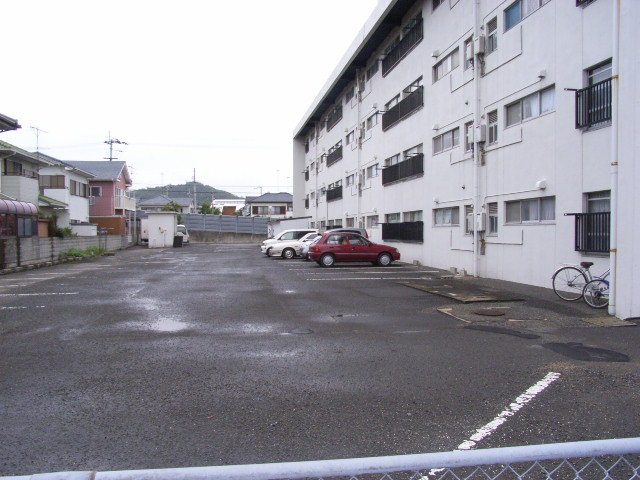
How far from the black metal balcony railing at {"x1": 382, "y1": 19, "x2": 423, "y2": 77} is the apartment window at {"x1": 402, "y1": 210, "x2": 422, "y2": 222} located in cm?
753

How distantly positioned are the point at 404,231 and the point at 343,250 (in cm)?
418

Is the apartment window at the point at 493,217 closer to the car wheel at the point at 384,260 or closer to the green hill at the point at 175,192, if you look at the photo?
the car wheel at the point at 384,260

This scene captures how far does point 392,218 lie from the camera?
2617 cm

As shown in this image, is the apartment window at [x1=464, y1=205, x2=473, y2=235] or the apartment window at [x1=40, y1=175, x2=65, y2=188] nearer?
the apartment window at [x1=464, y1=205, x2=473, y2=235]

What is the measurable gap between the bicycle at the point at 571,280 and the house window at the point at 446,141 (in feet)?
26.2

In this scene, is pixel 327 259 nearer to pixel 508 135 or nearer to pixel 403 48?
pixel 508 135

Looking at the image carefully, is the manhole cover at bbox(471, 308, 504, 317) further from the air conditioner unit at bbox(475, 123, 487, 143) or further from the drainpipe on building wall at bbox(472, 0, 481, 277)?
the air conditioner unit at bbox(475, 123, 487, 143)

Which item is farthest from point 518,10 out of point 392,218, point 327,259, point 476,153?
point 392,218

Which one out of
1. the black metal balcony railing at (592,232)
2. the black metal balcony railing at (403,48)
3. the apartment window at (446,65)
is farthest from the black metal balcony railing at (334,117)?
the black metal balcony railing at (592,232)

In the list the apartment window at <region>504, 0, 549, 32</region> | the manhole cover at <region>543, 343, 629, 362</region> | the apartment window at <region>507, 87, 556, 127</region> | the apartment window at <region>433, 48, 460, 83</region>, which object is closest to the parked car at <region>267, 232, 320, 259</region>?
the apartment window at <region>433, 48, 460, 83</region>

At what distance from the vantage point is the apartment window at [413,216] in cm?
2241

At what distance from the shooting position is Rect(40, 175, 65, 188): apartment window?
3581 centimetres

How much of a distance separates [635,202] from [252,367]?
23.3ft

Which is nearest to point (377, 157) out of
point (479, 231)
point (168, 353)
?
point (479, 231)
